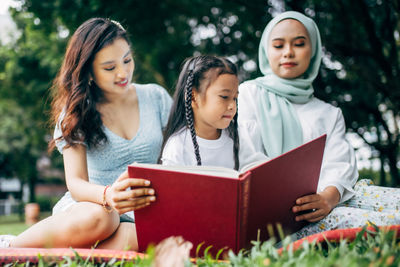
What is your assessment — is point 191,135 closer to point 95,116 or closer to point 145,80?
point 95,116

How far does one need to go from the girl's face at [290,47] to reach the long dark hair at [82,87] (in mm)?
1128

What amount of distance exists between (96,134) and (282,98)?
1.40 meters

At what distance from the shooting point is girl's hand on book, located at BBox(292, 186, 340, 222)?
2.00 m

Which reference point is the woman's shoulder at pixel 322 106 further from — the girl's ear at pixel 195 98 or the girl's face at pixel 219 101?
the girl's ear at pixel 195 98

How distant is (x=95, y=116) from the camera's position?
2.54 metres

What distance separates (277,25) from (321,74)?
12.3ft

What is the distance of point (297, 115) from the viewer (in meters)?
2.83

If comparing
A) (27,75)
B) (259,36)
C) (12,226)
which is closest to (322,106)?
(259,36)

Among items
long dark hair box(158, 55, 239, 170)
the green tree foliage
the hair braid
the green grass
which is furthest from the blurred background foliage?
the hair braid

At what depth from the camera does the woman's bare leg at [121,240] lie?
7.05 ft

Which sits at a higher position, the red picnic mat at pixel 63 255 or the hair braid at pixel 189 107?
the hair braid at pixel 189 107

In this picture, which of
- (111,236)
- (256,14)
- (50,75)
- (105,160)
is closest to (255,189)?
(111,236)

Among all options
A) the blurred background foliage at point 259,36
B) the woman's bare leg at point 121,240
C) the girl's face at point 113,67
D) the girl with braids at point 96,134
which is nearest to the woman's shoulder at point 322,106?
the girl with braids at point 96,134

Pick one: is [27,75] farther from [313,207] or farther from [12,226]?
[313,207]
